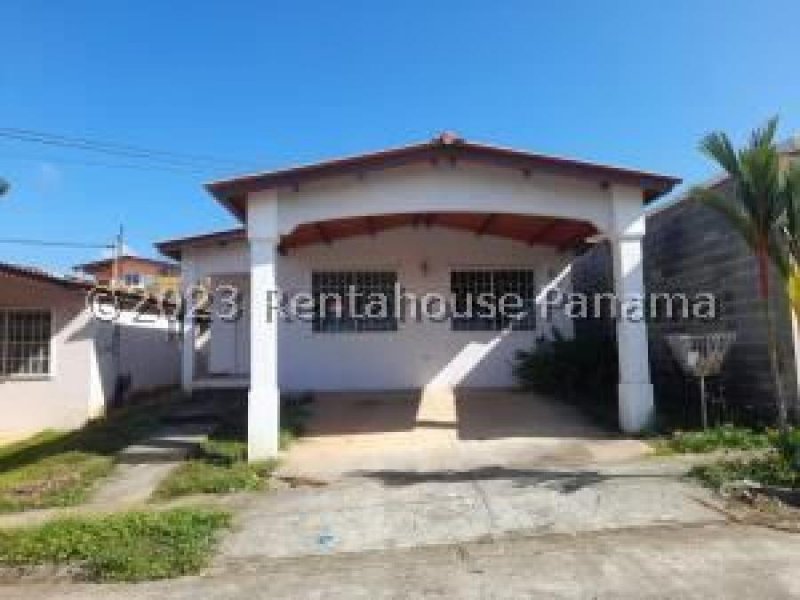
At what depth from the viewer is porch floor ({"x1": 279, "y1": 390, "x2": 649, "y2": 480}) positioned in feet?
31.1

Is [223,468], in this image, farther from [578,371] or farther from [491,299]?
[491,299]

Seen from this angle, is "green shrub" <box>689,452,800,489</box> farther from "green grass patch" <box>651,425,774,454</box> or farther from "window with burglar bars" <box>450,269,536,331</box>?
"window with burglar bars" <box>450,269,536,331</box>

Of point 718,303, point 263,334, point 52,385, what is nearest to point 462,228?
point 718,303

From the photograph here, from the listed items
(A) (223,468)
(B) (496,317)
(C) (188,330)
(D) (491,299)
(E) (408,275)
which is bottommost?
(A) (223,468)

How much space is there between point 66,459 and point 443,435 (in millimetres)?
5448

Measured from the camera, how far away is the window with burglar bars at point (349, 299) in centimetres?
1531

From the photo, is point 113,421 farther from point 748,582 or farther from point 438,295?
point 748,582

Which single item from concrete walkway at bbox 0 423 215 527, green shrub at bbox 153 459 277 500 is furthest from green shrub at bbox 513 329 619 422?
concrete walkway at bbox 0 423 215 527

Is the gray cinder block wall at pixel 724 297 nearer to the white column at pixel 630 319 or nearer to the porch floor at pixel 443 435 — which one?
the white column at pixel 630 319

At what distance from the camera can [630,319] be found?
419 inches

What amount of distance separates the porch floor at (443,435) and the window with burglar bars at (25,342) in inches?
227

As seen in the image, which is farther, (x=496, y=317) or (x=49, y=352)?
(x=496, y=317)

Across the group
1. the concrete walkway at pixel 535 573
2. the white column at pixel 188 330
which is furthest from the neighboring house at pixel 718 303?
the white column at pixel 188 330

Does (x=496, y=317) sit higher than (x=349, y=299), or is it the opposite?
(x=349, y=299)
